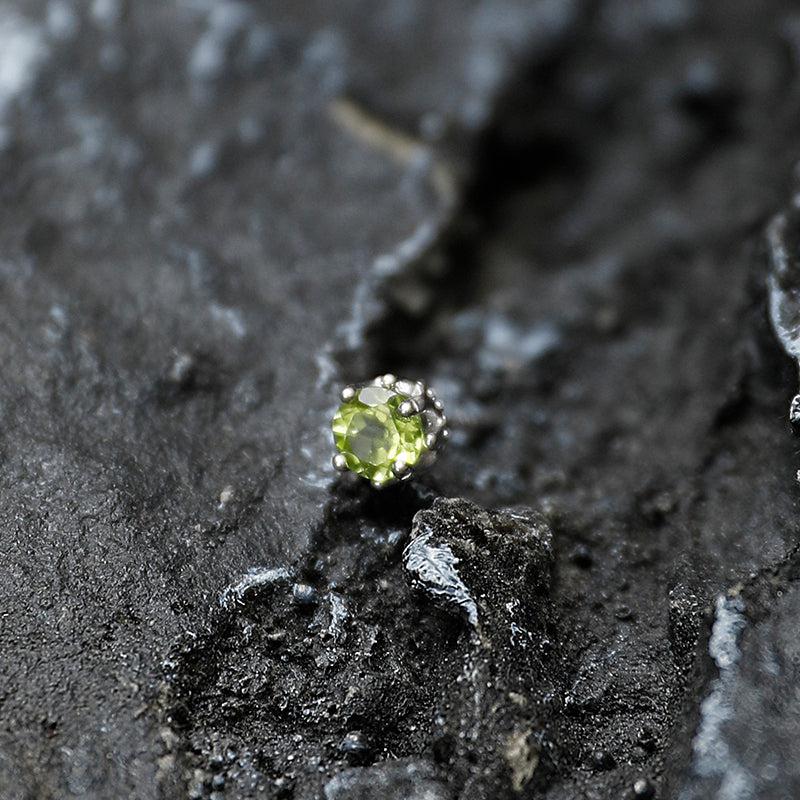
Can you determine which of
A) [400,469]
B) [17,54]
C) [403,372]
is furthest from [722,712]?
[17,54]

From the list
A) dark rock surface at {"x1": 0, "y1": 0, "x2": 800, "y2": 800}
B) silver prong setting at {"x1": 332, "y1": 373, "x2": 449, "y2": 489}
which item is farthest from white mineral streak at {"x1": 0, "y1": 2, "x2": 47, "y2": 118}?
silver prong setting at {"x1": 332, "y1": 373, "x2": 449, "y2": 489}

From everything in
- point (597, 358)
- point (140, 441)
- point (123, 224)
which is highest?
point (123, 224)

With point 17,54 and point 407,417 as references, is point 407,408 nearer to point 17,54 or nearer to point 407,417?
point 407,417

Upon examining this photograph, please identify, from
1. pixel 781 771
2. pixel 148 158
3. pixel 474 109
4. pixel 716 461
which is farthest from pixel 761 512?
pixel 148 158

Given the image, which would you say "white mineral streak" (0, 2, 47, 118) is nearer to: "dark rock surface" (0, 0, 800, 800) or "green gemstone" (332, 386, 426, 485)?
"dark rock surface" (0, 0, 800, 800)

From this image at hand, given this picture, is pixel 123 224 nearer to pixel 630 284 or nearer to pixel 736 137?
pixel 630 284

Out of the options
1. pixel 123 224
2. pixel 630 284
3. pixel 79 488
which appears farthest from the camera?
pixel 630 284
